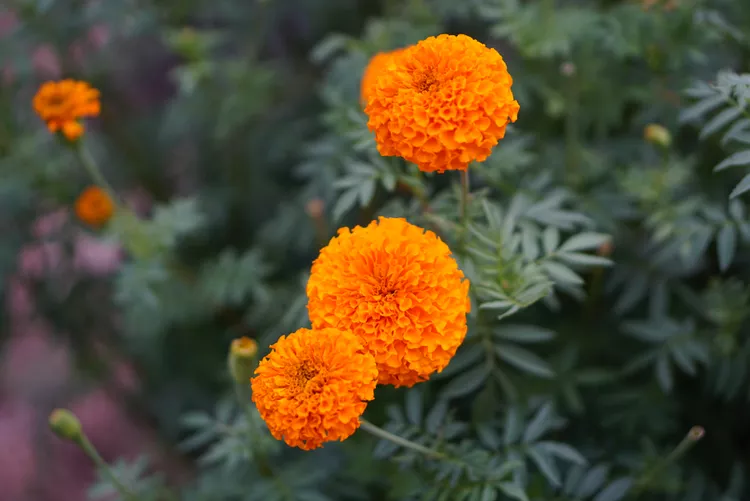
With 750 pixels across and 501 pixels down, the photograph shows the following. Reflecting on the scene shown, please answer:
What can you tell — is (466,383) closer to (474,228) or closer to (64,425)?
(474,228)

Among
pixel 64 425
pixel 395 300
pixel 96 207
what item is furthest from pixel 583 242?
pixel 96 207

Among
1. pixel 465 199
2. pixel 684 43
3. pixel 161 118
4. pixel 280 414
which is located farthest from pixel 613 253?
pixel 161 118

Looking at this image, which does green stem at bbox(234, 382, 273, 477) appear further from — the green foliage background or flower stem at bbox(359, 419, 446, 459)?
flower stem at bbox(359, 419, 446, 459)

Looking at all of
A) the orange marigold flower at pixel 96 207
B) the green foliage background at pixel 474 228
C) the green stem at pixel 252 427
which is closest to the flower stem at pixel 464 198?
the green foliage background at pixel 474 228

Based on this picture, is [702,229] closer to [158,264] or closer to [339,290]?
[339,290]

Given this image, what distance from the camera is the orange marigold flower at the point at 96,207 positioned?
5.60ft

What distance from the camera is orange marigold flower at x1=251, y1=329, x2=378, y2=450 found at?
2.77 feet

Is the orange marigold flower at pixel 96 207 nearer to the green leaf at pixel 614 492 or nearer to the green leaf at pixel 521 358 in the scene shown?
the green leaf at pixel 521 358

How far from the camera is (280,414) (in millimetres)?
855

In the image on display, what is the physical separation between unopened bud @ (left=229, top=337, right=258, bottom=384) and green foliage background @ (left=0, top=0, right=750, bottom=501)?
11 centimetres

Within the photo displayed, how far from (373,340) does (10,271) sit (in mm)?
1481

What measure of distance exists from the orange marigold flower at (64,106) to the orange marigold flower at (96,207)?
34 cm

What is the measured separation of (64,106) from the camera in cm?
136

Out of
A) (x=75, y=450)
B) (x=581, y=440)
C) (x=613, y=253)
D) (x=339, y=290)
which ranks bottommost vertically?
(x=75, y=450)
